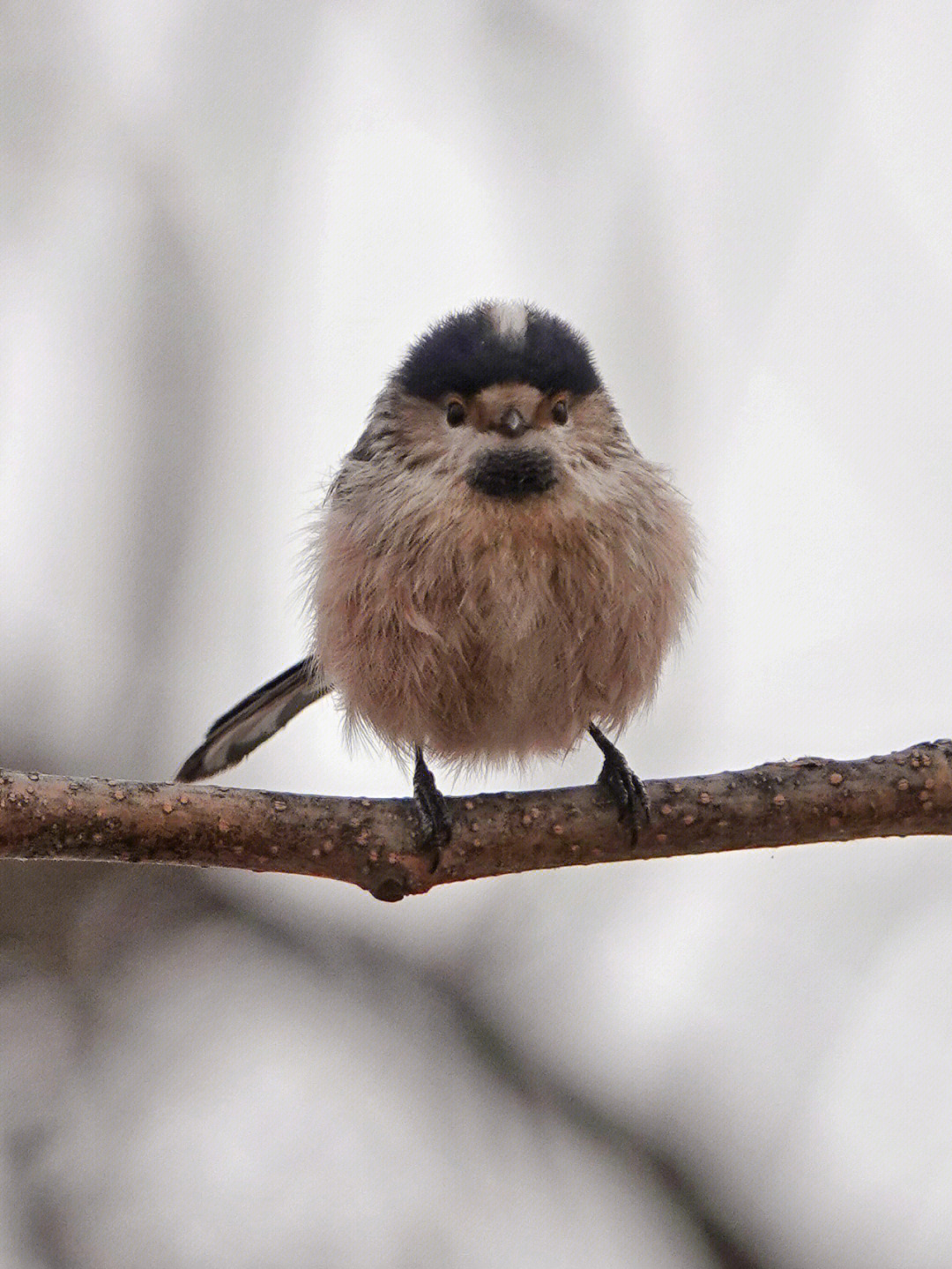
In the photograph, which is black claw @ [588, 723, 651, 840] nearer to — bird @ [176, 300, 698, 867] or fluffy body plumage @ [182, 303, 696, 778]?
bird @ [176, 300, 698, 867]

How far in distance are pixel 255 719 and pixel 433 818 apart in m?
1.17

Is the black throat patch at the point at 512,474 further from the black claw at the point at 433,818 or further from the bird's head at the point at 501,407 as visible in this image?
the black claw at the point at 433,818

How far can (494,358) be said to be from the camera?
3.27 meters

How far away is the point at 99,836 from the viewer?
2422mm

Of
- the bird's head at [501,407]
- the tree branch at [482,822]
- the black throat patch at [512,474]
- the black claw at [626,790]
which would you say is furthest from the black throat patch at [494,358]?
the tree branch at [482,822]

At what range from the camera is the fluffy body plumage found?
3141mm

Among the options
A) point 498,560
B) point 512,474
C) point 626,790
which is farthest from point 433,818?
point 512,474

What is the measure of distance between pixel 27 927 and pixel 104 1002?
1.00 ft

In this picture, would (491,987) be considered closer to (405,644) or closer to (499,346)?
(405,644)

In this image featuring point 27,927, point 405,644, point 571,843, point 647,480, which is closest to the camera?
point 571,843

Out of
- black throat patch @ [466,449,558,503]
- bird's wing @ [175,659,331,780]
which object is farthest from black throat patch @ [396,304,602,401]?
bird's wing @ [175,659,331,780]

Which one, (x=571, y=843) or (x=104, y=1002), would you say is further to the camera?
(x=104, y=1002)

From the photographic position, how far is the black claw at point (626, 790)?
2785mm

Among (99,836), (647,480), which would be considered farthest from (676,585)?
(99,836)
